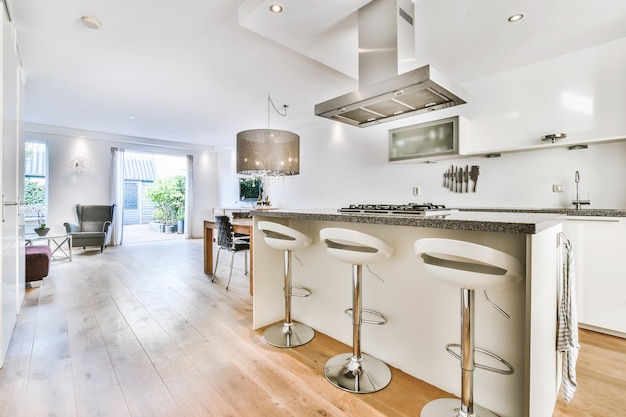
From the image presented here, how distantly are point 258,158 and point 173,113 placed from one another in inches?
108

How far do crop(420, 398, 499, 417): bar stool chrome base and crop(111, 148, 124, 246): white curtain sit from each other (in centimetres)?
726

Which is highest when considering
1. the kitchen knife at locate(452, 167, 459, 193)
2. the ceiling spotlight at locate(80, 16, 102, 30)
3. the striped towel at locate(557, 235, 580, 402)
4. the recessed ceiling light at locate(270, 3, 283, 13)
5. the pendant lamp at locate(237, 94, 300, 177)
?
the ceiling spotlight at locate(80, 16, 102, 30)

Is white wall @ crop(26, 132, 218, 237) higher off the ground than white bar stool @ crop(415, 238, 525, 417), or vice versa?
white wall @ crop(26, 132, 218, 237)

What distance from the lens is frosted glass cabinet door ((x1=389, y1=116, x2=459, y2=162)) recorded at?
10.9 feet

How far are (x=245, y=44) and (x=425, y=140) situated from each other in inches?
91.7

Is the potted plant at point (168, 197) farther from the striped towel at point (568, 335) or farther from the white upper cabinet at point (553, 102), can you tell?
the striped towel at point (568, 335)

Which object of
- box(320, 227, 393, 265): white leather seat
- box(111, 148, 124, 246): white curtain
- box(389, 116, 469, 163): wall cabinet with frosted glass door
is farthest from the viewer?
box(111, 148, 124, 246): white curtain

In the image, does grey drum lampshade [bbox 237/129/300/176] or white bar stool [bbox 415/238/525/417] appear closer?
white bar stool [bbox 415/238/525/417]

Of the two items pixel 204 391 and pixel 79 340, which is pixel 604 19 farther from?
pixel 79 340

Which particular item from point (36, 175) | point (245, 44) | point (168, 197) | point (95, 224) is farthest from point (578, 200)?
point (168, 197)

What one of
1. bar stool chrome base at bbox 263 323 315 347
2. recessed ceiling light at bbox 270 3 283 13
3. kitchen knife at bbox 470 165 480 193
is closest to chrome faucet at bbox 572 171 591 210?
kitchen knife at bbox 470 165 480 193

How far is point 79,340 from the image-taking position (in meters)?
2.18

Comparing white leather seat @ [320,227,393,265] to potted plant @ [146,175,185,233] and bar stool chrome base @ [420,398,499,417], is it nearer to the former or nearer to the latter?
bar stool chrome base @ [420,398,499,417]

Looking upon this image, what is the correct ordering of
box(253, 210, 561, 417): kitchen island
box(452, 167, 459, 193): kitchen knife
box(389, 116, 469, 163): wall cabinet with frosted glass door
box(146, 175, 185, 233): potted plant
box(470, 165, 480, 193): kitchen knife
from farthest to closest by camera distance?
box(146, 175, 185, 233): potted plant
box(452, 167, 459, 193): kitchen knife
box(470, 165, 480, 193): kitchen knife
box(389, 116, 469, 163): wall cabinet with frosted glass door
box(253, 210, 561, 417): kitchen island
